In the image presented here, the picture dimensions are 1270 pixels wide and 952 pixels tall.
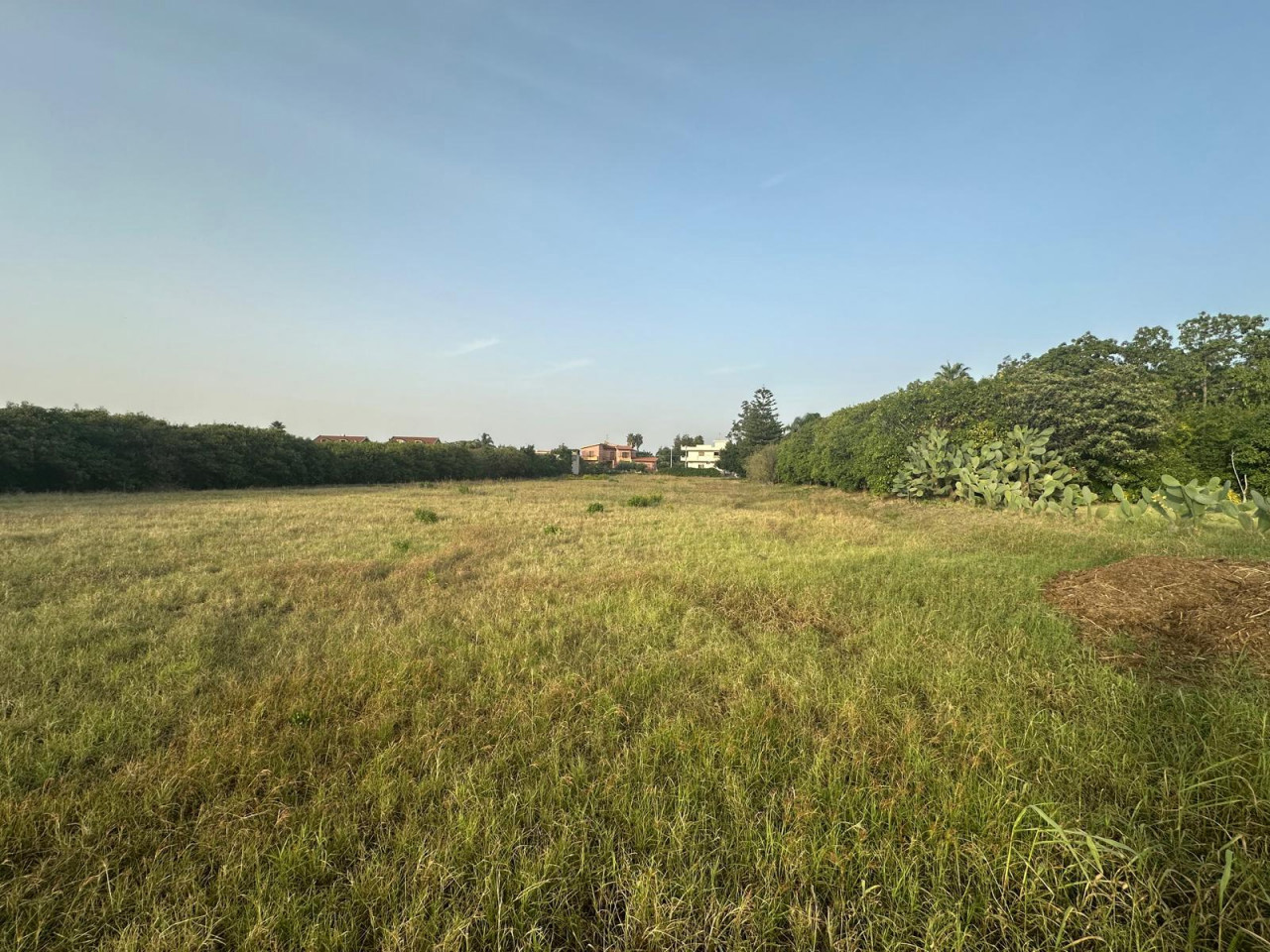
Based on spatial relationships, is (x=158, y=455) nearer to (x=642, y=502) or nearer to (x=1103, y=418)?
(x=642, y=502)

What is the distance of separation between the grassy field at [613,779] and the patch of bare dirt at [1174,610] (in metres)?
0.34

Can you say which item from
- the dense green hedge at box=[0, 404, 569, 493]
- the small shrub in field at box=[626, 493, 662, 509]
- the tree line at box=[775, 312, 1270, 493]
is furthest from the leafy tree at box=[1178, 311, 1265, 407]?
the dense green hedge at box=[0, 404, 569, 493]

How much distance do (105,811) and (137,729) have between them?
Answer: 0.91m

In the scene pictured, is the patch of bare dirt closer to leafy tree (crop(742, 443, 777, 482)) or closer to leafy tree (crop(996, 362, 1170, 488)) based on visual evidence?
leafy tree (crop(996, 362, 1170, 488))

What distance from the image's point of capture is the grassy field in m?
1.78

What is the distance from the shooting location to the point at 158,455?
2383 cm

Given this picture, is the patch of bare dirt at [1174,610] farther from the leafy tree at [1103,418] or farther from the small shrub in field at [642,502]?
the small shrub in field at [642,502]

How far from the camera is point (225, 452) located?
26.3m

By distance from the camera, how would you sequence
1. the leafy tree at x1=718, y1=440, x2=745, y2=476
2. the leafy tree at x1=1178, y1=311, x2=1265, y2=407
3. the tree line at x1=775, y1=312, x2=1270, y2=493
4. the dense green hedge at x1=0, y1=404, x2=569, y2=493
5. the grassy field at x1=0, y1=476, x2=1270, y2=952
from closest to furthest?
1. the grassy field at x1=0, y1=476, x2=1270, y2=952
2. the tree line at x1=775, y1=312, x2=1270, y2=493
3. the dense green hedge at x1=0, y1=404, x2=569, y2=493
4. the leafy tree at x1=1178, y1=311, x2=1265, y2=407
5. the leafy tree at x1=718, y1=440, x2=745, y2=476

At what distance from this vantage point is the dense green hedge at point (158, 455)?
67.4ft

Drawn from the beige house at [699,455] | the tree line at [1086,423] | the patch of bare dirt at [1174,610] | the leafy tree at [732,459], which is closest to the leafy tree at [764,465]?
the tree line at [1086,423]

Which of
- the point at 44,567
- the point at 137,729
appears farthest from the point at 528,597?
the point at 44,567

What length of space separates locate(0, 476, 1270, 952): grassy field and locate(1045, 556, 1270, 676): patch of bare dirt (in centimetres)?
34

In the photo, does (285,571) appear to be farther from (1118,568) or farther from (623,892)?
(1118,568)
